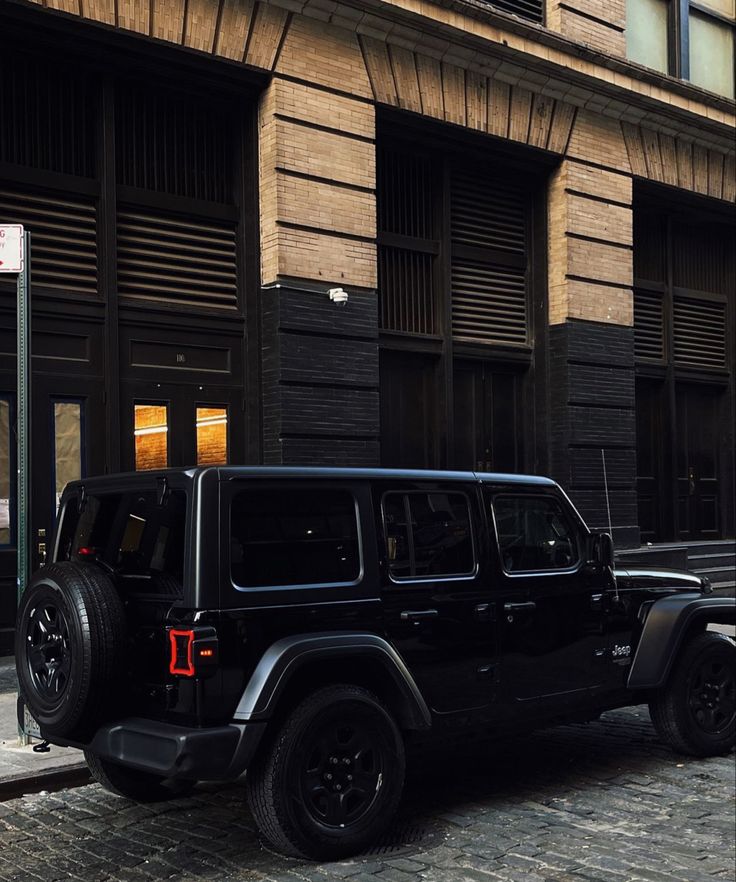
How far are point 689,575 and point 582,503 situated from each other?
7.37m

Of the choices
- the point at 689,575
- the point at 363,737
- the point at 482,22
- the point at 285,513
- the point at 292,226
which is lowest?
the point at 363,737

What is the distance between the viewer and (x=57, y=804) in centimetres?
610

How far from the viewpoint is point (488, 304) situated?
1451 centimetres

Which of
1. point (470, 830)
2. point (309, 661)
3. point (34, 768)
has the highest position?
point (309, 661)

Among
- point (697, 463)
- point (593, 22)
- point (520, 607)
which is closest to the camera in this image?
point (520, 607)

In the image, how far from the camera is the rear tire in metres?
5.85

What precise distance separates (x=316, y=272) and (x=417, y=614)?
6.99 m

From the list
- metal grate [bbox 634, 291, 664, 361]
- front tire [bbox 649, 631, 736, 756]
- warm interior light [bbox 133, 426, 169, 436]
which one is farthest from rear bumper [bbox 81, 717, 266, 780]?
metal grate [bbox 634, 291, 664, 361]

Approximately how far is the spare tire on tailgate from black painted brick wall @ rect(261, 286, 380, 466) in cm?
620

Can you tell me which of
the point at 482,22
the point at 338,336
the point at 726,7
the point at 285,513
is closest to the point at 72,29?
the point at 338,336

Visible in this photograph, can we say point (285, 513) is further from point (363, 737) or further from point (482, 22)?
point (482, 22)

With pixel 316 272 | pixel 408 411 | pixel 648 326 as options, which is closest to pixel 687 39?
pixel 648 326

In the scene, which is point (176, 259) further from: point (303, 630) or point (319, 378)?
point (303, 630)

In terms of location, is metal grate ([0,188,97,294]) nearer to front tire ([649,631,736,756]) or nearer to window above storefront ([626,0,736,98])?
front tire ([649,631,736,756])
